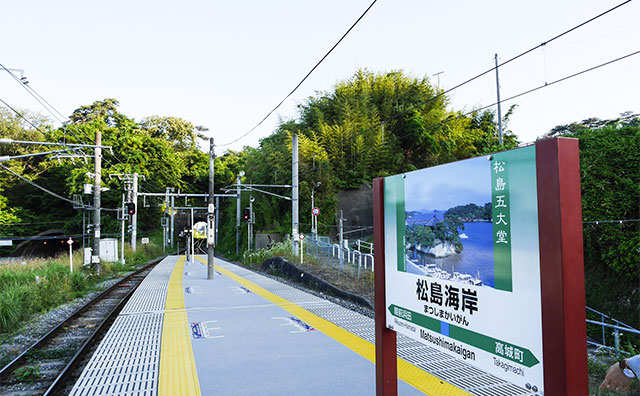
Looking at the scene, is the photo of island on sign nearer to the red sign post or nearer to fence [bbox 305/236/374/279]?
the red sign post

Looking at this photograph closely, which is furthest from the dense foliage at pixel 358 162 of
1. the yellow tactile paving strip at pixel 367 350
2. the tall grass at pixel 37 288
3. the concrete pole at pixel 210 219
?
the tall grass at pixel 37 288

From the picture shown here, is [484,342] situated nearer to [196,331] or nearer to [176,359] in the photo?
[176,359]

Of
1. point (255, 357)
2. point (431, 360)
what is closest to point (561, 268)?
point (431, 360)

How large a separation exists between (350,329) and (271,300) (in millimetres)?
3189

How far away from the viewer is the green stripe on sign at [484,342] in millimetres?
2129

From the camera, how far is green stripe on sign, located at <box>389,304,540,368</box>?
6.99 ft

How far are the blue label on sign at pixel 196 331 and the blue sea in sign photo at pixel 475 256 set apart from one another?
4642 mm

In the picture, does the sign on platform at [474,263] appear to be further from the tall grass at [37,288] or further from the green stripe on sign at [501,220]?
the tall grass at [37,288]

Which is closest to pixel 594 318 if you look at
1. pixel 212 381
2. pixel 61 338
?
pixel 212 381

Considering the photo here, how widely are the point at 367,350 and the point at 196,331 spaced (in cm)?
276

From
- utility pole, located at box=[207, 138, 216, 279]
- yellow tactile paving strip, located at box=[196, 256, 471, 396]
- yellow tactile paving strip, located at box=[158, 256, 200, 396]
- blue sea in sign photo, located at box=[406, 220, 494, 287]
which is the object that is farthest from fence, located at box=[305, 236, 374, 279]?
blue sea in sign photo, located at box=[406, 220, 494, 287]

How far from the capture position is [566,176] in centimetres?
199

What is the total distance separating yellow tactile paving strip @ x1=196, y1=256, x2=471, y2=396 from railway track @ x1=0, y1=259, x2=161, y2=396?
3356mm

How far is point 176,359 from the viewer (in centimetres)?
515
